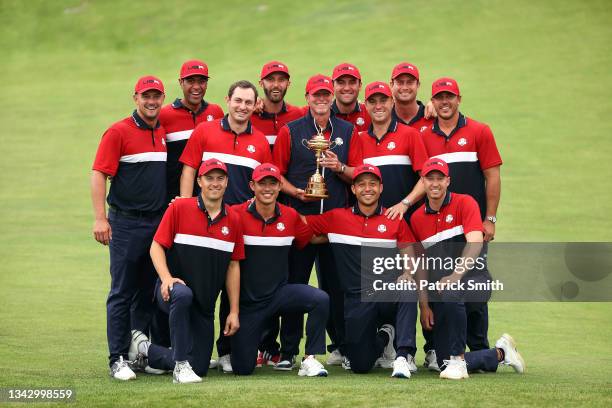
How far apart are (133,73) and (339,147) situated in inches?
713

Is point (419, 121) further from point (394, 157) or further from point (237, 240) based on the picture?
Result: point (237, 240)

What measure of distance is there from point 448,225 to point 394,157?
804 millimetres

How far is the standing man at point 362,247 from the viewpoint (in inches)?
351

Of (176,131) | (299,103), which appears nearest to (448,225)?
(176,131)

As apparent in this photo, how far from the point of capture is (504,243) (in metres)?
15.8

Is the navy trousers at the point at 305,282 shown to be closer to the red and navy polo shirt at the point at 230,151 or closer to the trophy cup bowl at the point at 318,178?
the trophy cup bowl at the point at 318,178

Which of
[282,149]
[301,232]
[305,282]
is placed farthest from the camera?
[305,282]

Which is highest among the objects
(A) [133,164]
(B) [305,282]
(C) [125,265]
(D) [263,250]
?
(A) [133,164]

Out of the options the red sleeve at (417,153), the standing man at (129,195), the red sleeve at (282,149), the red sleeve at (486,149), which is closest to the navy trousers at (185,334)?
the standing man at (129,195)

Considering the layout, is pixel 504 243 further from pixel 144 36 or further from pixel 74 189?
pixel 144 36

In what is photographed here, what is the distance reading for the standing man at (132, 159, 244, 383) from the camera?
8422mm

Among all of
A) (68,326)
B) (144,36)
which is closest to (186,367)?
(68,326)

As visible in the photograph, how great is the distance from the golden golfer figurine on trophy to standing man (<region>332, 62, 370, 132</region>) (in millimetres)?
686

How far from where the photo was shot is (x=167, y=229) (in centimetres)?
855
